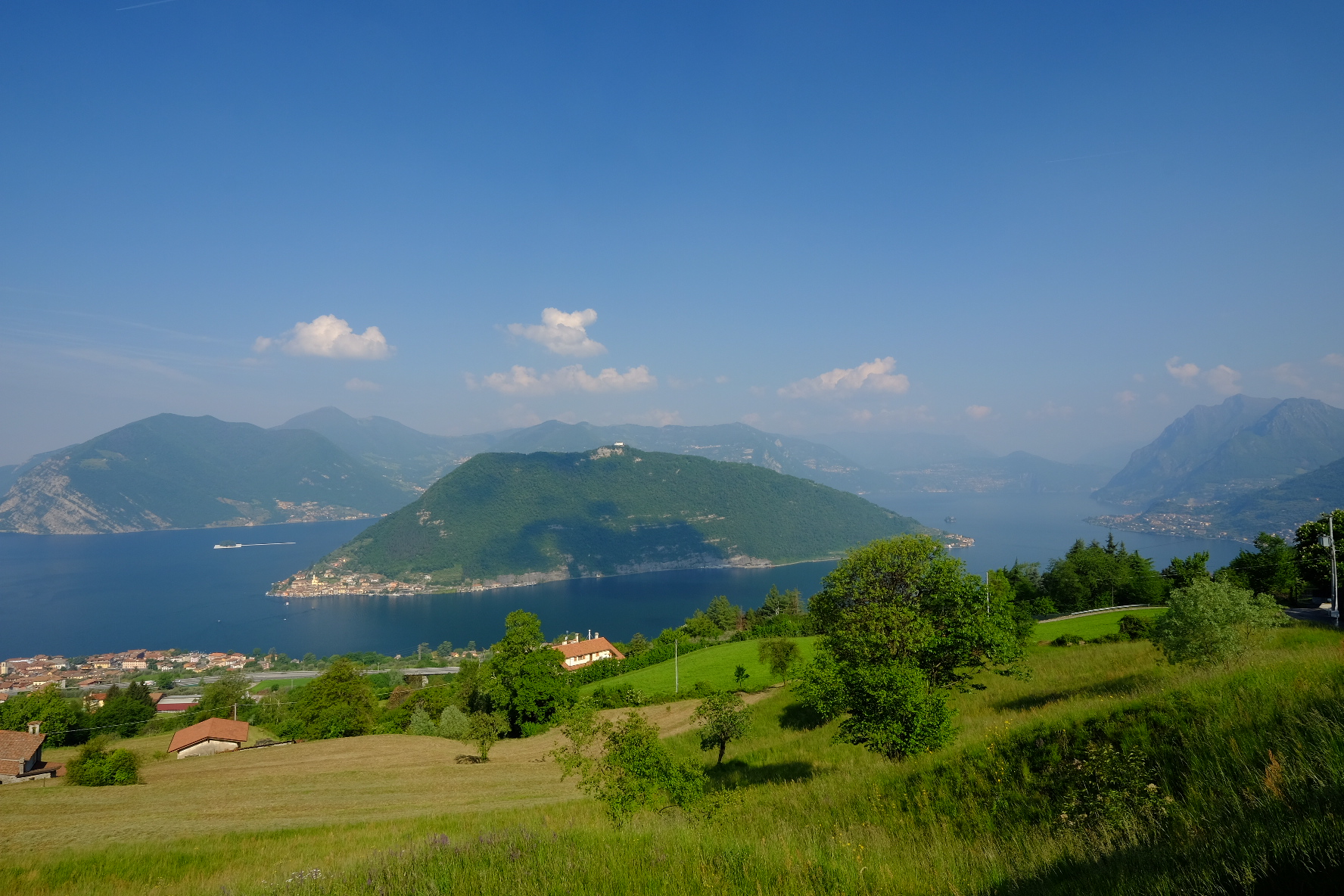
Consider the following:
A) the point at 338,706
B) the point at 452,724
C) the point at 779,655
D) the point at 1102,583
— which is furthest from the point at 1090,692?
the point at 1102,583

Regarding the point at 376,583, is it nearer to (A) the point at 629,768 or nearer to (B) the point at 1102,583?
(B) the point at 1102,583

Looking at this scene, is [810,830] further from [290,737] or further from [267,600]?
[267,600]

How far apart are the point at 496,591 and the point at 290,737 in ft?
407

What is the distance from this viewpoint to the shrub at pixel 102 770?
83.6ft

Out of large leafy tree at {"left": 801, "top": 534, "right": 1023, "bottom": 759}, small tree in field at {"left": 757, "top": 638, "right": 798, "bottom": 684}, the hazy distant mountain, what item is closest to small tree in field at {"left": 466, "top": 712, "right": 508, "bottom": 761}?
large leafy tree at {"left": 801, "top": 534, "right": 1023, "bottom": 759}

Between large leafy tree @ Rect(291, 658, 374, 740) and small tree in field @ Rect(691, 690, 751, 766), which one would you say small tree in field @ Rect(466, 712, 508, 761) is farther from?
large leafy tree @ Rect(291, 658, 374, 740)

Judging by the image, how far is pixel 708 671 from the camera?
163 feet

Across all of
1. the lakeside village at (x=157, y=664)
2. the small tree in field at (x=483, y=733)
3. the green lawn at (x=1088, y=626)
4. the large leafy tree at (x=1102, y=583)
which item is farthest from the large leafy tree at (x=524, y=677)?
the large leafy tree at (x=1102, y=583)

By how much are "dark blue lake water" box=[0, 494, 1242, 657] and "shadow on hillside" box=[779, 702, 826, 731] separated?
262 feet

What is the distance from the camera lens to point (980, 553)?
531ft

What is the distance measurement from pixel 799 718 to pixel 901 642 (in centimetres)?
1684

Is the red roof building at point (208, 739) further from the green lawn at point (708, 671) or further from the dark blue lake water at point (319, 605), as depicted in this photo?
the dark blue lake water at point (319, 605)

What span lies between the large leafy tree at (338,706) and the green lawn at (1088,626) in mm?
49126

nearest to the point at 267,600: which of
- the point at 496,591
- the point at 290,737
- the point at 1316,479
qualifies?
the point at 496,591
